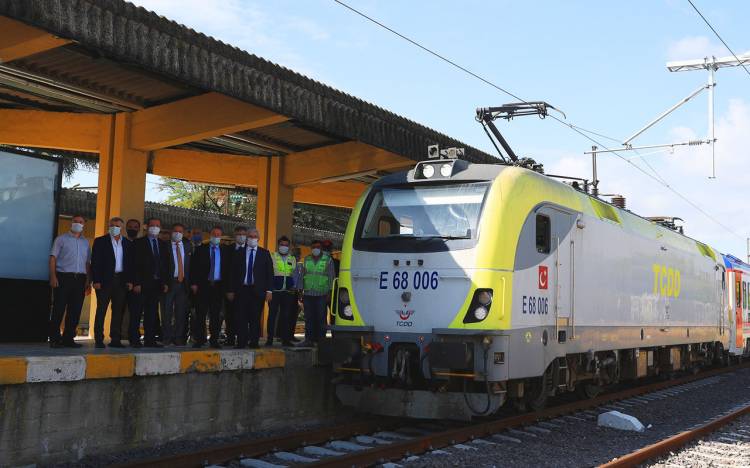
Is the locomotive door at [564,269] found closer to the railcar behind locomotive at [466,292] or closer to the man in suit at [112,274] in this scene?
the railcar behind locomotive at [466,292]

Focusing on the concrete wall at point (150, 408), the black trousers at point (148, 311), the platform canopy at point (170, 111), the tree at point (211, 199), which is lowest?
the concrete wall at point (150, 408)

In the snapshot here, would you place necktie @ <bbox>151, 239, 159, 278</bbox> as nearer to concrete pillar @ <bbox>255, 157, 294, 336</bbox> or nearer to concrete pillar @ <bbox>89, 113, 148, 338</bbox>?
concrete pillar @ <bbox>89, 113, 148, 338</bbox>

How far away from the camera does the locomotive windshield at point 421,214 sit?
8953mm

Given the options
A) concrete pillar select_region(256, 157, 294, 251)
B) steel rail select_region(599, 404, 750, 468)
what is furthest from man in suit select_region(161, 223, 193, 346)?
steel rail select_region(599, 404, 750, 468)

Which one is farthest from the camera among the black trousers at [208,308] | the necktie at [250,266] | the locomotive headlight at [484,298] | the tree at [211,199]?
the tree at [211,199]

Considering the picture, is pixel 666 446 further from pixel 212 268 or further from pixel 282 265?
pixel 212 268

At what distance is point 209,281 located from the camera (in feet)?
34.0

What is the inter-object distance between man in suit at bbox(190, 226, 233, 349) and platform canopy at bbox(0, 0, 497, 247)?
2.06 m

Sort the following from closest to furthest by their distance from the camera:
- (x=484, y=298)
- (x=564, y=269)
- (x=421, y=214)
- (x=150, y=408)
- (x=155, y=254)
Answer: (x=150, y=408), (x=484, y=298), (x=421, y=214), (x=155, y=254), (x=564, y=269)

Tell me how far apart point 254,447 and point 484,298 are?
2.88 m

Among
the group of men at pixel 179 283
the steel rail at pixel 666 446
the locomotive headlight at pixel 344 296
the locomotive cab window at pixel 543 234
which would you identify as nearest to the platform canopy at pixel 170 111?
the group of men at pixel 179 283

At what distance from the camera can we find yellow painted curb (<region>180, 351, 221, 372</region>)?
833cm

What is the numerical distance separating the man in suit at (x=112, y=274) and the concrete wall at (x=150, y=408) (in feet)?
4.95

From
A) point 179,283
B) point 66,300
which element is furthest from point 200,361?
point 179,283
